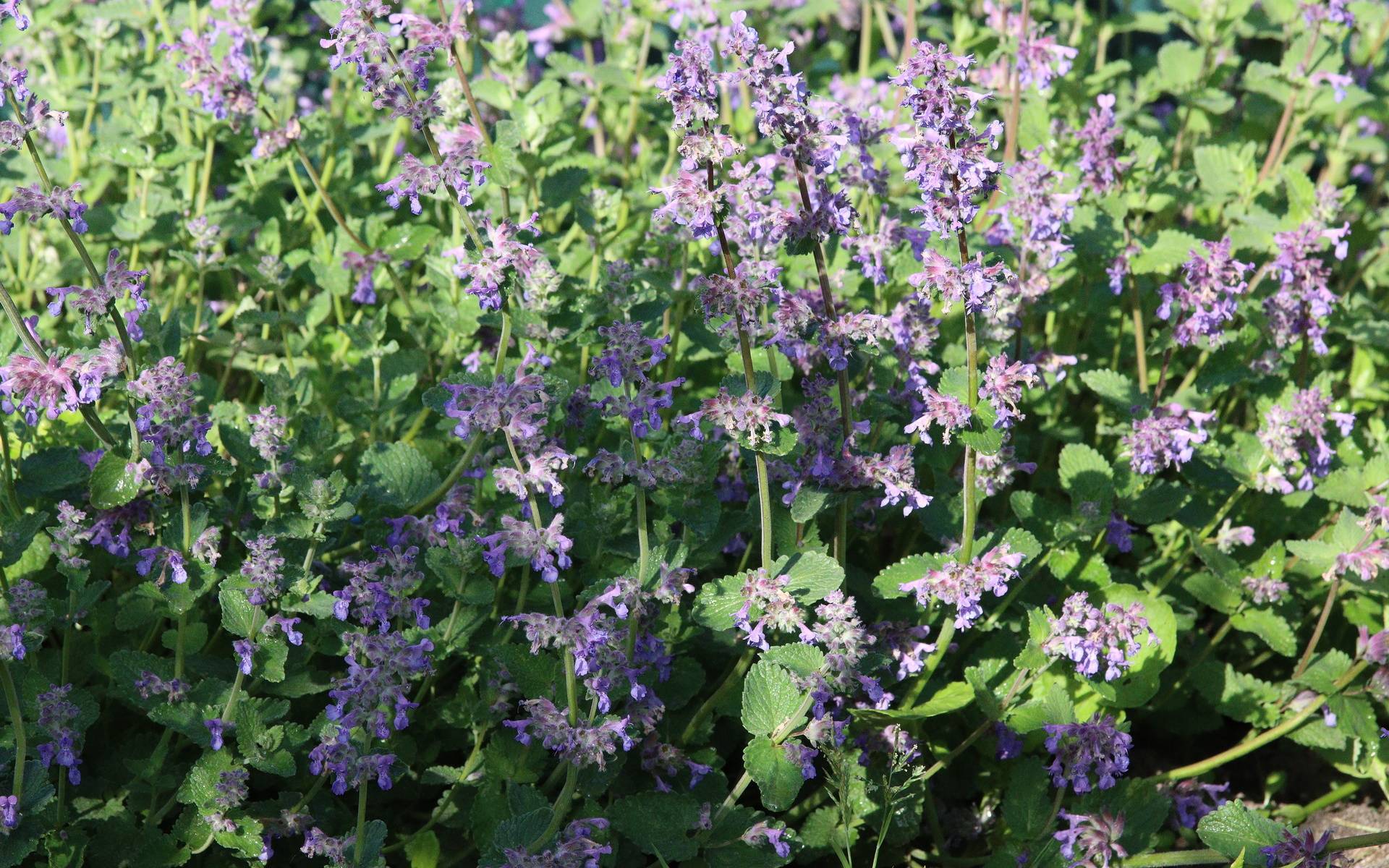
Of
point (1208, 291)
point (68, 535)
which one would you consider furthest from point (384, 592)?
point (1208, 291)

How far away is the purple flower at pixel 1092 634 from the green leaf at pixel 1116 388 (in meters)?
0.83

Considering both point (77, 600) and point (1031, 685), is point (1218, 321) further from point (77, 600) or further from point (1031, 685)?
point (77, 600)

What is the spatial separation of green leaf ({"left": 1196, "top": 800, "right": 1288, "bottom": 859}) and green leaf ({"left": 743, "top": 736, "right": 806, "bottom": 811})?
105cm

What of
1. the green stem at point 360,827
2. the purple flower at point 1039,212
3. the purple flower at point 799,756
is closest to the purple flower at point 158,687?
the green stem at point 360,827

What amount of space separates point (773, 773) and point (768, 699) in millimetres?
175

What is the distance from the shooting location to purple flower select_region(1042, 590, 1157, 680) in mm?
3238

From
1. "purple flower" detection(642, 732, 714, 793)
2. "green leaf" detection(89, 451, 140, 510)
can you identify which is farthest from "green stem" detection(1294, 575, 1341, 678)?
"green leaf" detection(89, 451, 140, 510)

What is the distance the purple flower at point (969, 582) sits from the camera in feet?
10.4

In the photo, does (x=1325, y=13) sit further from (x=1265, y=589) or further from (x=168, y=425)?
(x=168, y=425)

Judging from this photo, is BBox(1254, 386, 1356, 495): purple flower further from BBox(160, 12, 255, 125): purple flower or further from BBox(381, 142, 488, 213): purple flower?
BBox(160, 12, 255, 125): purple flower

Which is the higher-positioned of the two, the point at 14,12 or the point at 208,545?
the point at 14,12

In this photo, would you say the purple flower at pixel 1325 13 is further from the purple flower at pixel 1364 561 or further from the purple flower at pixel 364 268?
the purple flower at pixel 364 268

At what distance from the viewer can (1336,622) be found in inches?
185

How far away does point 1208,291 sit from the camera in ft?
12.5
